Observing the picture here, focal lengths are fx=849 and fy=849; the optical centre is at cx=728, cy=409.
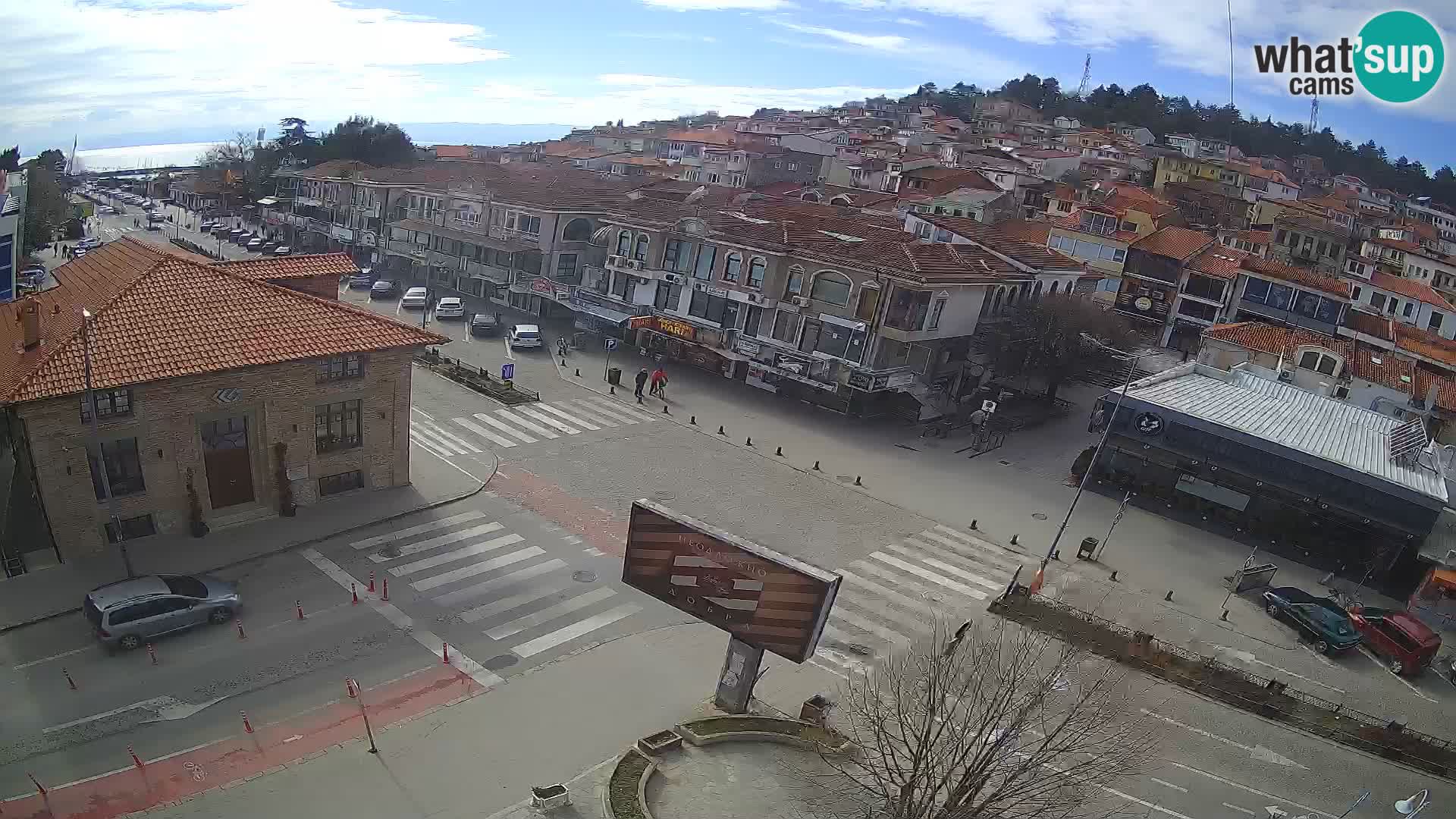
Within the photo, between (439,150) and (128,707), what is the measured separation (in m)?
116

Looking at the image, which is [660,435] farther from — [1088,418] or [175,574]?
[1088,418]

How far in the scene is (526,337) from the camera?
168 feet

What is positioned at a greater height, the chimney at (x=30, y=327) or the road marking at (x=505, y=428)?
the chimney at (x=30, y=327)

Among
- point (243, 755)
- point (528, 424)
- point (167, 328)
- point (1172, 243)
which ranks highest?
point (1172, 243)

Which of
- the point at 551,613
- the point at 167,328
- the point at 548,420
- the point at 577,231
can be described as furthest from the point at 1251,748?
the point at 577,231

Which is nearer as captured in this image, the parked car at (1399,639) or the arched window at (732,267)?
the parked car at (1399,639)

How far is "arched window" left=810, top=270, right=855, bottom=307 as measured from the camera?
43.2 metres

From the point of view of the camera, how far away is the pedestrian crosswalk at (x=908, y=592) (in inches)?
930

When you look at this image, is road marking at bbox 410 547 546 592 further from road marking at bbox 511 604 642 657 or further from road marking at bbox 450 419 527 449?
road marking at bbox 450 419 527 449

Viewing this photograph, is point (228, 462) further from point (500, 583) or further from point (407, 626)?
point (500, 583)

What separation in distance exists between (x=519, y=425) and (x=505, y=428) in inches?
33.2

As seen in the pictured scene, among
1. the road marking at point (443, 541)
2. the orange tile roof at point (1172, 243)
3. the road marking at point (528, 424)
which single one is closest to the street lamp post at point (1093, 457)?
the orange tile roof at point (1172, 243)

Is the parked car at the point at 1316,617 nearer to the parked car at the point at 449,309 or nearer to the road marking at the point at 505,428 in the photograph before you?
the road marking at the point at 505,428

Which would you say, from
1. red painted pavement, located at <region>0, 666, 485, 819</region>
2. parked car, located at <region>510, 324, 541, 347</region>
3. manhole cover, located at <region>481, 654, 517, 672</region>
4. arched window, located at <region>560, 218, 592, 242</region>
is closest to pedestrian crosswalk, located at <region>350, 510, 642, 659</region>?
manhole cover, located at <region>481, 654, 517, 672</region>
